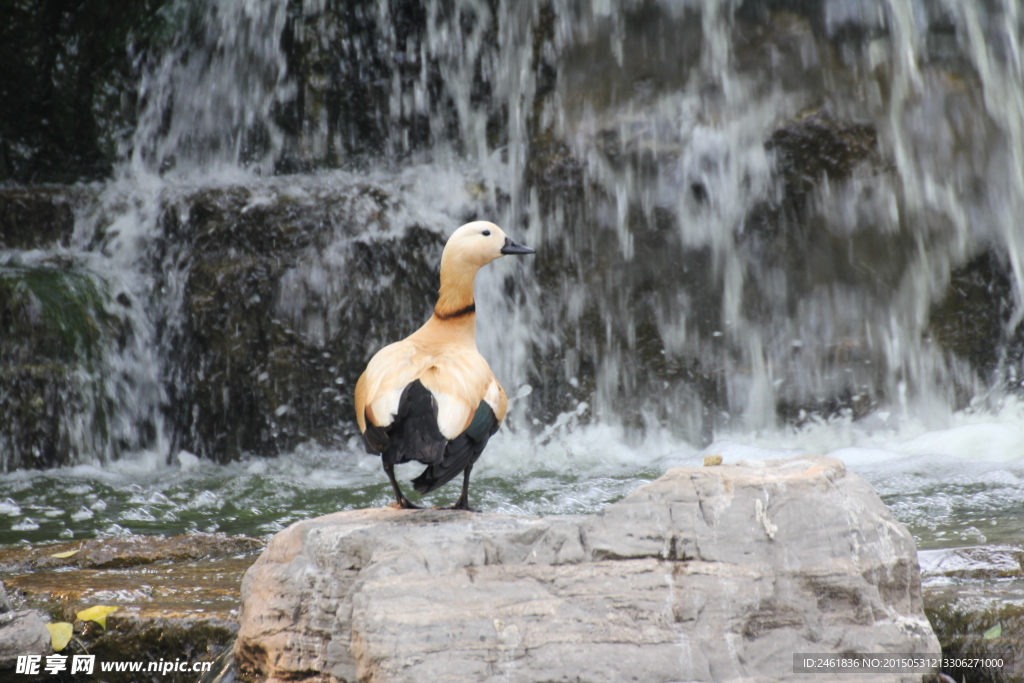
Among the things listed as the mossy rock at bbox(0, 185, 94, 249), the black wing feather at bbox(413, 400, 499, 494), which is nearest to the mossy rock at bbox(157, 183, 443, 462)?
the mossy rock at bbox(0, 185, 94, 249)

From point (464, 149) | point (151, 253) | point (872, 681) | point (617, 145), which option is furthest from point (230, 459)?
point (872, 681)

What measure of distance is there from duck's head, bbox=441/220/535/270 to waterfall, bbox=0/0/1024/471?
4933 mm

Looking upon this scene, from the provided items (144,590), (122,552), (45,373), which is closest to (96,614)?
(144,590)

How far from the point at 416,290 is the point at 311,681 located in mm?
6278

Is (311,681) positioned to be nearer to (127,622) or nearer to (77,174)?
(127,622)

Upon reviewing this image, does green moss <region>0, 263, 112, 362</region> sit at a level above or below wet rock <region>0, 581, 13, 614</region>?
above

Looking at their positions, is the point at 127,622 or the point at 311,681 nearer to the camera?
the point at 311,681

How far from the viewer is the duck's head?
363 cm

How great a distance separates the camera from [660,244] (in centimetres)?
866

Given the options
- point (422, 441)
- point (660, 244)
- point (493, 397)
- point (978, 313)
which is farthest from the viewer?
point (660, 244)

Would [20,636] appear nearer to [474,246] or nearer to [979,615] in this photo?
[474,246]

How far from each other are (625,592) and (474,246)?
5.20 feet

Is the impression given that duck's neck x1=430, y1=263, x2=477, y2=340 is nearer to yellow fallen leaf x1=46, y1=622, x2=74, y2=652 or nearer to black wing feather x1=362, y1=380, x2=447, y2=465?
black wing feather x1=362, y1=380, x2=447, y2=465

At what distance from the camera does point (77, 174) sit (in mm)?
10188
